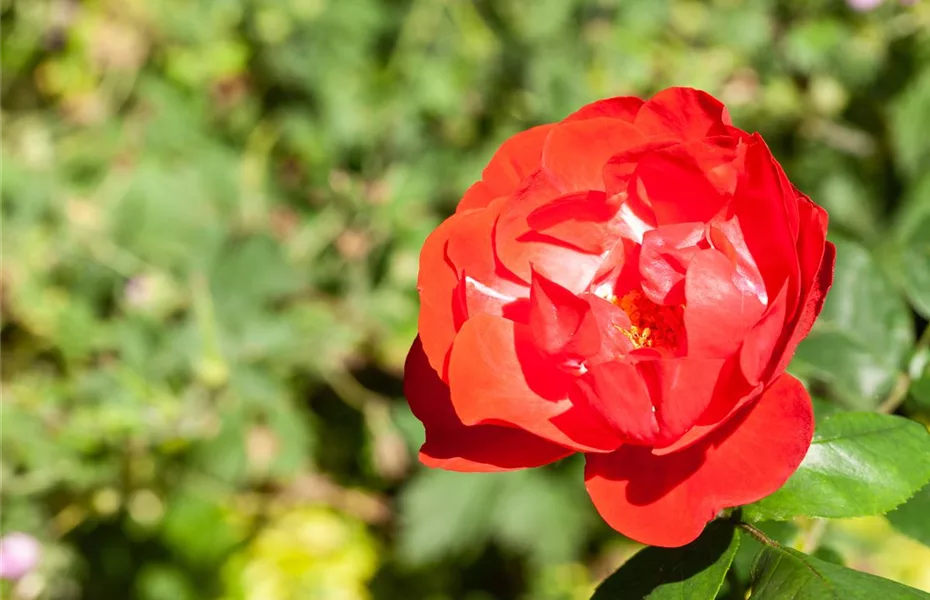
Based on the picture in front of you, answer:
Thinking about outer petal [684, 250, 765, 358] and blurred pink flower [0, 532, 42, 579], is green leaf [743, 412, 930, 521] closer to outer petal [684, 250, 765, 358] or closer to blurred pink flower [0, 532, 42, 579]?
outer petal [684, 250, 765, 358]

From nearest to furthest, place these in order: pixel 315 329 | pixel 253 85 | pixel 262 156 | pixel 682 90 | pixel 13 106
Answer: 1. pixel 682 90
2. pixel 315 329
3. pixel 262 156
4. pixel 253 85
5. pixel 13 106

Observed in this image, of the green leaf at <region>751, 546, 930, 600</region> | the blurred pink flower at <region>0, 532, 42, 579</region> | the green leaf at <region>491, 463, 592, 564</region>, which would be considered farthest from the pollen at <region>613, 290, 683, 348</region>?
the blurred pink flower at <region>0, 532, 42, 579</region>

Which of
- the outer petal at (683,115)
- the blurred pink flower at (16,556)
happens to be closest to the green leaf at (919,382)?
the outer petal at (683,115)

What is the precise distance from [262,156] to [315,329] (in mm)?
610

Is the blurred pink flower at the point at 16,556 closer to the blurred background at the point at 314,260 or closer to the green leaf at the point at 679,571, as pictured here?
the blurred background at the point at 314,260

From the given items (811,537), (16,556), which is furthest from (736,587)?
Result: (16,556)

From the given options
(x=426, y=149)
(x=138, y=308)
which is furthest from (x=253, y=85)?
(x=138, y=308)

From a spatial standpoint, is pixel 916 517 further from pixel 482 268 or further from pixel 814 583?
pixel 482 268

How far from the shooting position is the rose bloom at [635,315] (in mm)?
653

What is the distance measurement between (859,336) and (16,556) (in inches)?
62.3

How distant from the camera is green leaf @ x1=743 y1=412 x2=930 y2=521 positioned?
69cm

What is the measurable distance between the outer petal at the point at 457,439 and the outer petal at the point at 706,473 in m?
0.06

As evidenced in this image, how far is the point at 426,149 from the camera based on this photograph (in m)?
2.13

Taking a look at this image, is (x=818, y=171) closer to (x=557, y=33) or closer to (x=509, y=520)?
(x=557, y=33)
